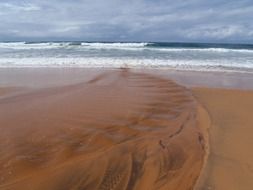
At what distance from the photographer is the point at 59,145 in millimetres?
3404

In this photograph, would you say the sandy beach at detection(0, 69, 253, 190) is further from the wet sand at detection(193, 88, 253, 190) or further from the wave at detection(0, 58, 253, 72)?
the wave at detection(0, 58, 253, 72)

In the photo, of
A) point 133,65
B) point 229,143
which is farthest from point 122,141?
point 133,65

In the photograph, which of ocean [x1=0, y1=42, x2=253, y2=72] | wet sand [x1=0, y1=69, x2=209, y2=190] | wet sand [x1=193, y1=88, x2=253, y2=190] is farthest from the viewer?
ocean [x1=0, y1=42, x2=253, y2=72]

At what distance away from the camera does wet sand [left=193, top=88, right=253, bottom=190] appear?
2.91 m

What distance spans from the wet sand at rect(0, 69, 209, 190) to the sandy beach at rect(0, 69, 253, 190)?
0.03 feet

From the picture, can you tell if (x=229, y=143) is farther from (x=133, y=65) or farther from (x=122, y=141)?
(x=133, y=65)

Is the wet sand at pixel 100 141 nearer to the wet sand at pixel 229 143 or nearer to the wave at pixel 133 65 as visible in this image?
the wet sand at pixel 229 143

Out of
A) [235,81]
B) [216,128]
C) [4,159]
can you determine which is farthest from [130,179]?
[235,81]

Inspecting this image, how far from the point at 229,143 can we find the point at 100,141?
1.84 metres

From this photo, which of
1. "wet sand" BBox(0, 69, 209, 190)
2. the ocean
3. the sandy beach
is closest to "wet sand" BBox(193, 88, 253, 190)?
the sandy beach

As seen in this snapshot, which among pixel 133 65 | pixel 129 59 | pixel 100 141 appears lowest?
pixel 129 59

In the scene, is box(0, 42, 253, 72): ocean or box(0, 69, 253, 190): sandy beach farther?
box(0, 42, 253, 72): ocean

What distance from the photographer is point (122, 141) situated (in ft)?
11.9

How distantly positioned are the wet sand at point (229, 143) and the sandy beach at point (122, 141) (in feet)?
0.04
